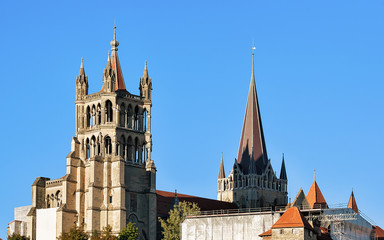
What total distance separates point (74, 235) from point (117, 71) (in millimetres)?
20999

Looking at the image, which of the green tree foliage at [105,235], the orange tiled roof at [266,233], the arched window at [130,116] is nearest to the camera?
the orange tiled roof at [266,233]

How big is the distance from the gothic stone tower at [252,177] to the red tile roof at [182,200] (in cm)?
404

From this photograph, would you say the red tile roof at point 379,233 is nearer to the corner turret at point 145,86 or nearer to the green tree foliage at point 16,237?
the corner turret at point 145,86

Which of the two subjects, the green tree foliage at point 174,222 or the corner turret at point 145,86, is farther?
the corner turret at point 145,86

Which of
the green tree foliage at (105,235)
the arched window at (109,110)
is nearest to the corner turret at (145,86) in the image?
the arched window at (109,110)

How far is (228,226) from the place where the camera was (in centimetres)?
8988

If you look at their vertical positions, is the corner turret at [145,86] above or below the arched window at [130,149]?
above

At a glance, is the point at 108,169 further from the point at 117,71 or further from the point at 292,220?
the point at 292,220

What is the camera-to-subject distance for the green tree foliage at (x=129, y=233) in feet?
293

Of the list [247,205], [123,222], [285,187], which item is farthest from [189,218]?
[285,187]

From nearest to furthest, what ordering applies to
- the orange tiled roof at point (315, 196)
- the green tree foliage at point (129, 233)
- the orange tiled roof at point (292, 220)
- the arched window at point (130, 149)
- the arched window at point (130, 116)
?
1. the orange tiled roof at point (292, 220)
2. the green tree foliage at point (129, 233)
3. the arched window at point (130, 149)
4. the arched window at point (130, 116)
5. the orange tiled roof at point (315, 196)

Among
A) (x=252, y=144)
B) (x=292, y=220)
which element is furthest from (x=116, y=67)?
(x=252, y=144)

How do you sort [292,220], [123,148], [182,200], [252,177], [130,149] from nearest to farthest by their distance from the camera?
[292,220], [123,148], [130,149], [182,200], [252,177]

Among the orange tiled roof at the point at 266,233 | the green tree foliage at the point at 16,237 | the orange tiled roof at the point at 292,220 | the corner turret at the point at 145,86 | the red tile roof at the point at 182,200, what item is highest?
the corner turret at the point at 145,86
